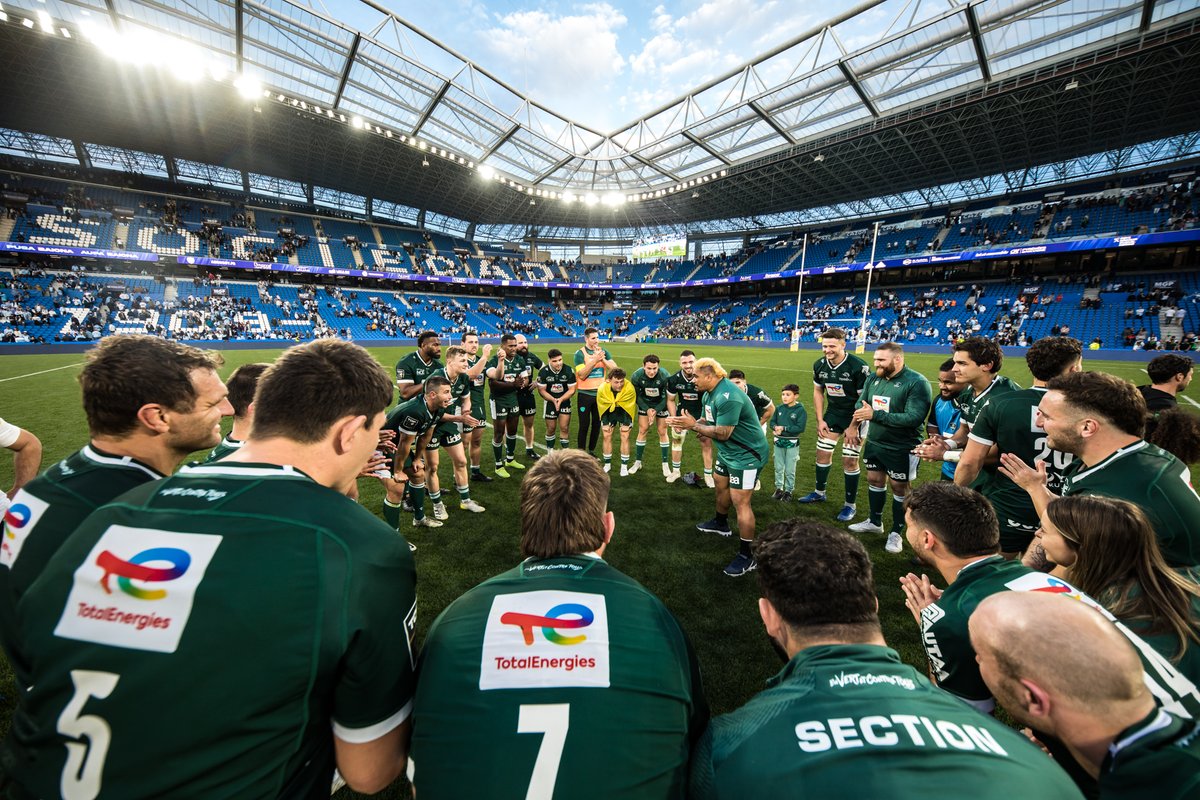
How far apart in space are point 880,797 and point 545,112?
3979cm

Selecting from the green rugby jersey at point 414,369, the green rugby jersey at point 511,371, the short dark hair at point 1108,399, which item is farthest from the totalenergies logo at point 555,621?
the green rugby jersey at point 511,371

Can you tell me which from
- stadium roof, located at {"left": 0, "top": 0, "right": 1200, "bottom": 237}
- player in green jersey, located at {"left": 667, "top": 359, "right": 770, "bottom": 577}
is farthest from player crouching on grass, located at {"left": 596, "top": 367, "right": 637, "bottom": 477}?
stadium roof, located at {"left": 0, "top": 0, "right": 1200, "bottom": 237}

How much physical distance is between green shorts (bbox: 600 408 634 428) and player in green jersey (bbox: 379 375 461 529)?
3119 millimetres

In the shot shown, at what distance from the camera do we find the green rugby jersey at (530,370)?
771 cm

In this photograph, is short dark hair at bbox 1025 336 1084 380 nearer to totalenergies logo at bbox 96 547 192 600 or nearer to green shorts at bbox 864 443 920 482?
green shorts at bbox 864 443 920 482

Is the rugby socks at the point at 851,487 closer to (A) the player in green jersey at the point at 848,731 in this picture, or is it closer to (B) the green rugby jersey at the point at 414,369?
(A) the player in green jersey at the point at 848,731

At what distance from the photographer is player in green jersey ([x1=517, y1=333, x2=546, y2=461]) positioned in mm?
7707

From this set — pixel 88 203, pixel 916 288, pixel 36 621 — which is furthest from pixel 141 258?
pixel 916 288

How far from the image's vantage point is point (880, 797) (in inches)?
38.3

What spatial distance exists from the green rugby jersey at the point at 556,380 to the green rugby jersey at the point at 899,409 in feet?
16.1

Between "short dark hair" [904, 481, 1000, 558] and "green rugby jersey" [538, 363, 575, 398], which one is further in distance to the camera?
"green rugby jersey" [538, 363, 575, 398]

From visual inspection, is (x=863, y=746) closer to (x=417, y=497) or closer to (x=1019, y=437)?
(x=1019, y=437)

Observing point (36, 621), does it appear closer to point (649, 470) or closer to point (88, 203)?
point (649, 470)

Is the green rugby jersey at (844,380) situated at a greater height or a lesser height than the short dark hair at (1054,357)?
lesser
